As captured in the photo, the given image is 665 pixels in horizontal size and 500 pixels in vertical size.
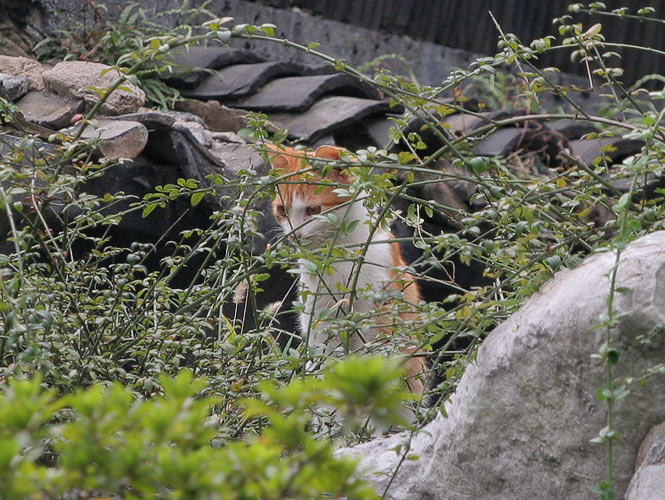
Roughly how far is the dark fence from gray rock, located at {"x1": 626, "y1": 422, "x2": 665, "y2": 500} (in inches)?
215

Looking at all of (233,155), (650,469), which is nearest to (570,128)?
(233,155)

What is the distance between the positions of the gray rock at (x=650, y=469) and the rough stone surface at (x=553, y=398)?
1.3 inches

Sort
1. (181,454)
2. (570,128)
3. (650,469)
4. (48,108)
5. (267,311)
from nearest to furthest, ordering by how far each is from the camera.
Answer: (181,454), (650,469), (267,311), (48,108), (570,128)

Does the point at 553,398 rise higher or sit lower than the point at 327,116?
higher

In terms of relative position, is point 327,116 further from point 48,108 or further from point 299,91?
point 48,108

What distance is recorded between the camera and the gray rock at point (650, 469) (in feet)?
6.42

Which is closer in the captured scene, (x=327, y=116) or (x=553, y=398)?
(x=553, y=398)

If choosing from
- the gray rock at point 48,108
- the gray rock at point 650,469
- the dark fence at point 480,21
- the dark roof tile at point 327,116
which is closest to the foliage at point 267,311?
the gray rock at point 650,469

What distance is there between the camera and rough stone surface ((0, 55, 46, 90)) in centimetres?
481

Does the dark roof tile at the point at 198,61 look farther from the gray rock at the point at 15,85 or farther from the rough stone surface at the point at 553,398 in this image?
the rough stone surface at the point at 553,398

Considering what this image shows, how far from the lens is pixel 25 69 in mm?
5000

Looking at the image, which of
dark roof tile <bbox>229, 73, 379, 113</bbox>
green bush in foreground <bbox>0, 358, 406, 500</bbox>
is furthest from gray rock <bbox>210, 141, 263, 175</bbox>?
green bush in foreground <bbox>0, 358, 406, 500</bbox>

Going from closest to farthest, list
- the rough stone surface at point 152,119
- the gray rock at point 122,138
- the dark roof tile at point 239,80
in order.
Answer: the gray rock at point 122,138, the rough stone surface at point 152,119, the dark roof tile at point 239,80

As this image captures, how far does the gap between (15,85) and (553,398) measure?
3.47 m
